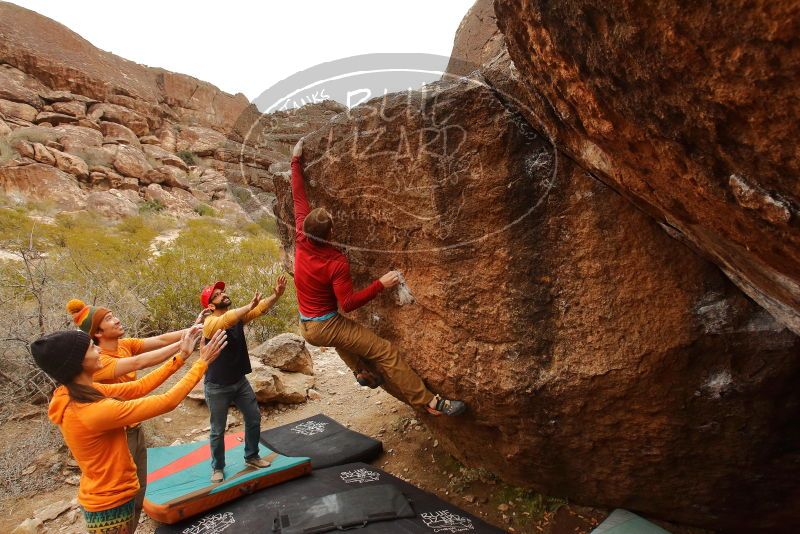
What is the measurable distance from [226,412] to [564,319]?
2561mm

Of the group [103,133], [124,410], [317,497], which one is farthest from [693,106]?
[103,133]

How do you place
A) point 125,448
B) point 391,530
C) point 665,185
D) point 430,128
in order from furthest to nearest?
point 391,530 → point 430,128 → point 125,448 → point 665,185

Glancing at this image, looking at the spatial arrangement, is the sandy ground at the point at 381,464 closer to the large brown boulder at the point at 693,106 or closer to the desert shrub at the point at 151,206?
the large brown boulder at the point at 693,106

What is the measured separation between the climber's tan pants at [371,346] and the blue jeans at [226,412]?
0.80 meters

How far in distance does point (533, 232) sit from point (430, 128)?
85 cm

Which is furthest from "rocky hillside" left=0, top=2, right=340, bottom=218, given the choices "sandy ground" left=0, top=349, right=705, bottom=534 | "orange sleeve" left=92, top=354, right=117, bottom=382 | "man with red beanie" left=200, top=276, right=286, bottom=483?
"orange sleeve" left=92, top=354, right=117, bottom=382

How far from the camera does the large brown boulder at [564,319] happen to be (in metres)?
2.23

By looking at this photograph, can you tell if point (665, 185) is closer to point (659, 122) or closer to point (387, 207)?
point (659, 122)

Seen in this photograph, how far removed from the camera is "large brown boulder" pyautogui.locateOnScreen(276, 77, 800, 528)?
223 centimetres

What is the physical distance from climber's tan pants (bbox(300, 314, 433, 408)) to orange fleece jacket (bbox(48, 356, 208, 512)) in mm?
797

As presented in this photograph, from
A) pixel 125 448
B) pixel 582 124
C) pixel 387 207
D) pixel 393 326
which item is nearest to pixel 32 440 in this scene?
pixel 125 448

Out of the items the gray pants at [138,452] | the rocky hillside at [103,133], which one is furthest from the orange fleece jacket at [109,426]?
the rocky hillside at [103,133]

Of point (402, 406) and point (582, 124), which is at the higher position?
point (582, 124)

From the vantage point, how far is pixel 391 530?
2.87 metres
